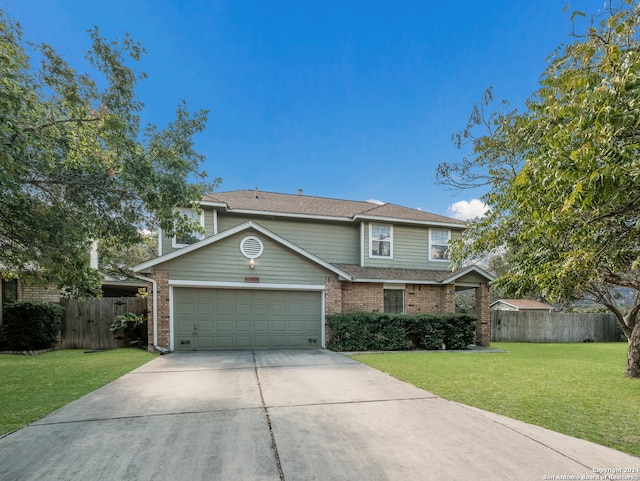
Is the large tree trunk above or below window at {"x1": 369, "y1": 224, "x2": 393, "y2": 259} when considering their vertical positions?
below

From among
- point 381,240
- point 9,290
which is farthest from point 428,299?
point 9,290

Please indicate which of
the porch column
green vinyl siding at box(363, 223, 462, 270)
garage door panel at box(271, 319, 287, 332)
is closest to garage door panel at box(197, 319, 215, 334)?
garage door panel at box(271, 319, 287, 332)

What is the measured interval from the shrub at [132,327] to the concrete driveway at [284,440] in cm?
640

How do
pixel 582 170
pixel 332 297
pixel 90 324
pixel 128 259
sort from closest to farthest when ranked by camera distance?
pixel 582 170, pixel 332 297, pixel 90 324, pixel 128 259

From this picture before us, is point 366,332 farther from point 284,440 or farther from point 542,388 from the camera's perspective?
point 284,440

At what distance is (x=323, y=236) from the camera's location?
1365 cm

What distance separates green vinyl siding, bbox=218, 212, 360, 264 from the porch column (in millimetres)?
4940

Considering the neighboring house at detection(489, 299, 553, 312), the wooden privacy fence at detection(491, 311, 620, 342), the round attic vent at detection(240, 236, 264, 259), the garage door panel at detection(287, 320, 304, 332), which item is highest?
the round attic vent at detection(240, 236, 264, 259)

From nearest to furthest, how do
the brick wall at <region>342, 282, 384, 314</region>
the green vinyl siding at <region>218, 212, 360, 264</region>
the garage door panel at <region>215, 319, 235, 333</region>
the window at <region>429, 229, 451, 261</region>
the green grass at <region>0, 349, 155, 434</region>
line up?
the green grass at <region>0, 349, 155, 434</region>
the garage door panel at <region>215, 319, 235, 333</region>
the brick wall at <region>342, 282, 384, 314</region>
the green vinyl siding at <region>218, 212, 360, 264</region>
the window at <region>429, 229, 451, 261</region>

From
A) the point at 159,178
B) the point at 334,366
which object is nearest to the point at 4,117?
the point at 159,178

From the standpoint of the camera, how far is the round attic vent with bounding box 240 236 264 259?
10688 millimetres

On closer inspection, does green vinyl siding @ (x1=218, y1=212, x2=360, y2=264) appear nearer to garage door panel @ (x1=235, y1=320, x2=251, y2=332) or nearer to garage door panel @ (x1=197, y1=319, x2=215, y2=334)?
garage door panel @ (x1=235, y1=320, x2=251, y2=332)

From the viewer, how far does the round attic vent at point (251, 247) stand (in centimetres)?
1069

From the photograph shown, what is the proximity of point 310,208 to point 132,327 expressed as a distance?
318 inches
